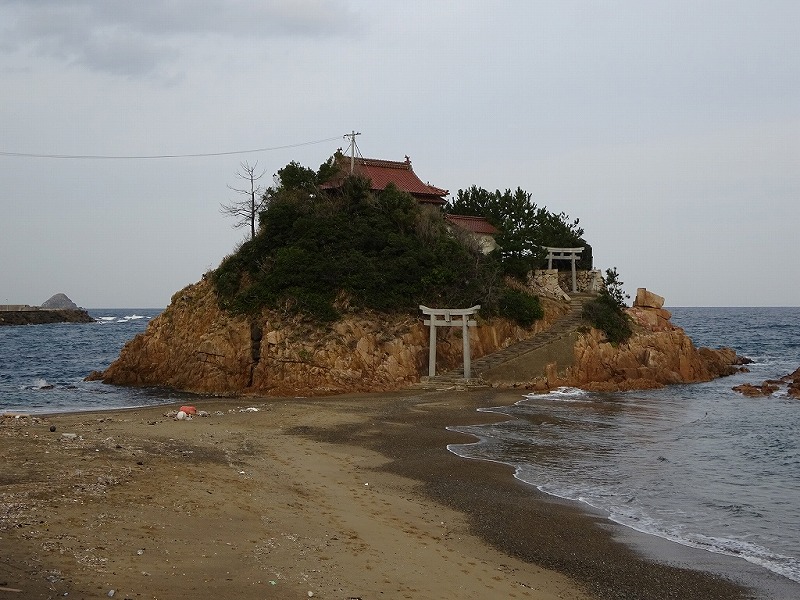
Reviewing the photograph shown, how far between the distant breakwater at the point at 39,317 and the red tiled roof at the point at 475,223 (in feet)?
371

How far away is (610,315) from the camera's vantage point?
4106 centimetres

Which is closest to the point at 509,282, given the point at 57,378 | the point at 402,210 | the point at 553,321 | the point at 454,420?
the point at 553,321

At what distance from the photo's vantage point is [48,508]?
34.8 feet

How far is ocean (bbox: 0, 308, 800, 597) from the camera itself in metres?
14.1

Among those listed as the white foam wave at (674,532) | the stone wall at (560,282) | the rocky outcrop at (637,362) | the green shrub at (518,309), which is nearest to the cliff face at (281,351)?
the green shrub at (518,309)

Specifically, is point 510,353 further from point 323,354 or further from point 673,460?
point 673,460

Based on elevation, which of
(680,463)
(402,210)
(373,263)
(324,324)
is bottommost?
(680,463)

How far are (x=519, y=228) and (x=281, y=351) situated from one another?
16531 millimetres

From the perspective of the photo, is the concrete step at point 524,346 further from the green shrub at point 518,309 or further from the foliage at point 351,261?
the foliage at point 351,261

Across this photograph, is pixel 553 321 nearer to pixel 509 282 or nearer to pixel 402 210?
pixel 509 282

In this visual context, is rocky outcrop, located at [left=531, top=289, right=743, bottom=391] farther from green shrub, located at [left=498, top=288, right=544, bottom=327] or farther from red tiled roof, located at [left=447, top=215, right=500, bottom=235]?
red tiled roof, located at [left=447, top=215, right=500, bottom=235]

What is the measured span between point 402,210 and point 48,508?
101 feet

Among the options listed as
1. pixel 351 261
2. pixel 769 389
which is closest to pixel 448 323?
pixel 351 261

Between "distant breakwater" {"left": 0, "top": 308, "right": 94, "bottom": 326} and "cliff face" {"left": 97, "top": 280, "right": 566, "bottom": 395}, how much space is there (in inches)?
4336
